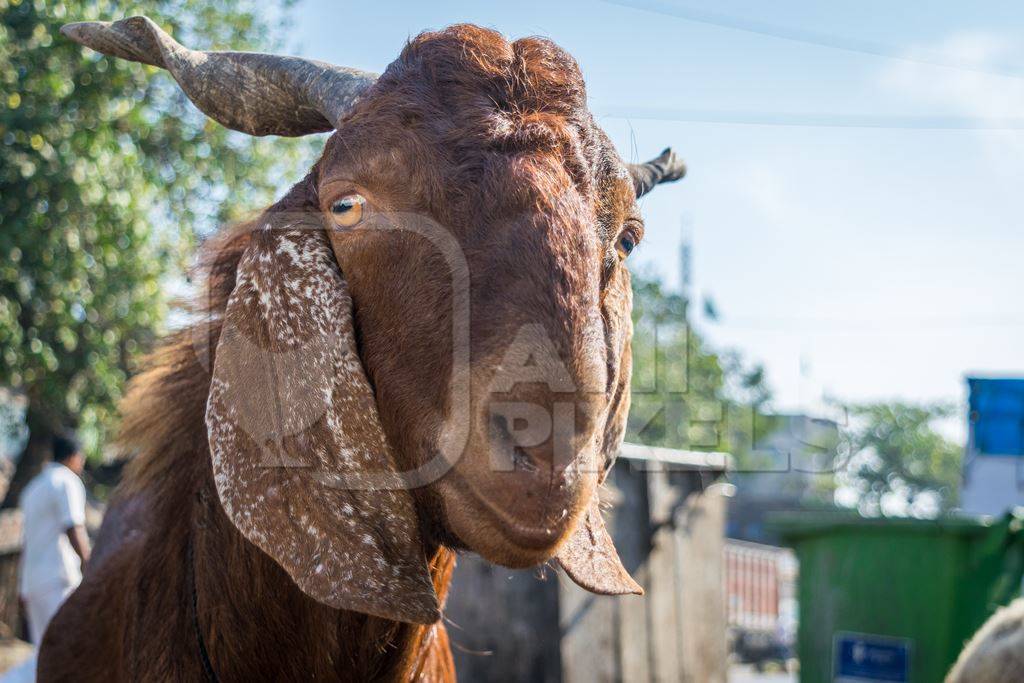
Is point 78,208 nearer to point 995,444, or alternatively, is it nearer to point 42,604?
point 42,604

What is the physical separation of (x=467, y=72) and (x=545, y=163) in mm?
278

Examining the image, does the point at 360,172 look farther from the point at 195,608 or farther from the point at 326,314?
the point at 195,608

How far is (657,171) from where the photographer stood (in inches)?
109

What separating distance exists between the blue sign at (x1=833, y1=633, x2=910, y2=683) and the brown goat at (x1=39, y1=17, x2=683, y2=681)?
22.2 ft

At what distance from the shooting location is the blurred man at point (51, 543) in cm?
603

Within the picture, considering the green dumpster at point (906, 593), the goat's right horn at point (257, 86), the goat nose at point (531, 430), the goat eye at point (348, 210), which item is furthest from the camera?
the green dumpster at point (906, 593)

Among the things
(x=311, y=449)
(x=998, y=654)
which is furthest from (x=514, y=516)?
(x=998, y=654)

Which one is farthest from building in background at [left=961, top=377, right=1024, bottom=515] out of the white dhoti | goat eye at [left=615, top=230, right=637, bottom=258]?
goat eye at [left=615, top=230, right=637, bottom=258]

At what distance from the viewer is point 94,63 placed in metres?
11.2

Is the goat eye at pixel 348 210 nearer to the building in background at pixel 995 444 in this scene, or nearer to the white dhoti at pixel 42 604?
the white dhoti at pixel 42 604

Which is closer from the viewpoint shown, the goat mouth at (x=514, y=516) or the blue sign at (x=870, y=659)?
the goat mouth at (x=514, y=516)

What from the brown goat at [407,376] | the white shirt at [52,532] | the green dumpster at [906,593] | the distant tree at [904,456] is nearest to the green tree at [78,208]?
the white shirt at [52,532]

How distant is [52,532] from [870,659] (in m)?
6.23

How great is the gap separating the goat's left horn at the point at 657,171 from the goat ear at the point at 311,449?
979 mm
